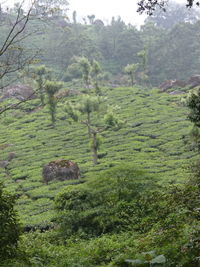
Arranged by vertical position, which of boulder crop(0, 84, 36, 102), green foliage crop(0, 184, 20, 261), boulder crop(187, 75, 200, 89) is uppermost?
boulder crop(0, 84, 36, 102)

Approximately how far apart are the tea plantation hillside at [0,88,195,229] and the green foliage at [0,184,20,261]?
11681mm

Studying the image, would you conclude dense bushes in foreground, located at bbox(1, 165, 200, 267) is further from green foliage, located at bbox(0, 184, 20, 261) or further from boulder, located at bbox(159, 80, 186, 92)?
boulder, located at bbox(159, 80, 186, 92)

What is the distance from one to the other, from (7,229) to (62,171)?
2273 cm

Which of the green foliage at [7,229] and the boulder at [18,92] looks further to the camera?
the boulder at [18,92]

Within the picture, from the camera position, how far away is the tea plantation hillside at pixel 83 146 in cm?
2930

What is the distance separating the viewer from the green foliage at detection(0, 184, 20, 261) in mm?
9672

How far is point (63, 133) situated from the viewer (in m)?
53.9

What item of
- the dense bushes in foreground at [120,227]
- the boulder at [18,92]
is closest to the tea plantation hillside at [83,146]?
the boulder at [18,92]

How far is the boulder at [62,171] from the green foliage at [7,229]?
867 inches

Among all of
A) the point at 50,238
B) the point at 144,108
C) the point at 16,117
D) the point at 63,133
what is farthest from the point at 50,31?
the point at 50,238

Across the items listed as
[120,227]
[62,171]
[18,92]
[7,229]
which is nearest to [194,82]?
[18,92]

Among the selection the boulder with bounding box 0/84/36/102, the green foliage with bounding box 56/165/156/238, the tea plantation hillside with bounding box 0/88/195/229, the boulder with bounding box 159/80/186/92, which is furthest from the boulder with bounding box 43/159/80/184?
the boulder with bounding box 159/80/186/92

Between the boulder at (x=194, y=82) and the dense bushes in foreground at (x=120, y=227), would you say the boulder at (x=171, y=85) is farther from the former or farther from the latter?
the dense bushes in foreground at (x=120, y=227)

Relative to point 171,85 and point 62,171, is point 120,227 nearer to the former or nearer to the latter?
point 62,171
